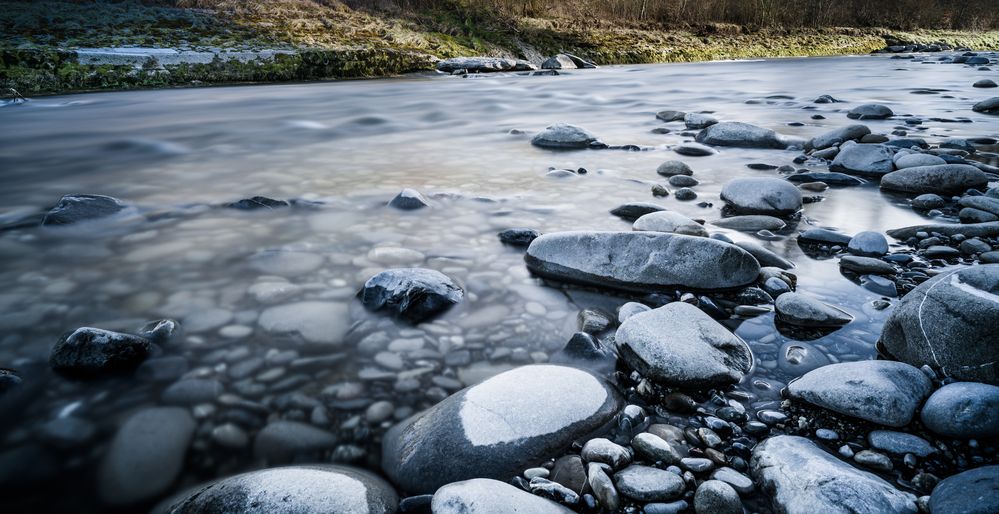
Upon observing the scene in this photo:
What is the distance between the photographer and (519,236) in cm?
296

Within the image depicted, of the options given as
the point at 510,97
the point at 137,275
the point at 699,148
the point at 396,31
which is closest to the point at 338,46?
the point at 396,31

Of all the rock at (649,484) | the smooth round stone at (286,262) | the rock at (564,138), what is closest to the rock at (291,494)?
the rock at (649,484)

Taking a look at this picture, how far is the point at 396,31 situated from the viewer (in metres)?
19.0

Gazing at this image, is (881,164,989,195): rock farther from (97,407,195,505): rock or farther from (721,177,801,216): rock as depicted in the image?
(97,407,195,505): rock

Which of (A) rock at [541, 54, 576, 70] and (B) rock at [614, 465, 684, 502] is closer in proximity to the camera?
(B) rock at [614, 465, 684, 502]

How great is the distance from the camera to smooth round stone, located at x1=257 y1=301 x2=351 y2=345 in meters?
2.05

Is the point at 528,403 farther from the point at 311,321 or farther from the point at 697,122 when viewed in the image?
the point at 697,122

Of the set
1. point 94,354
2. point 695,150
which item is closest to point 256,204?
point 94,354

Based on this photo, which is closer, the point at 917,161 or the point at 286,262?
the point at 286,262

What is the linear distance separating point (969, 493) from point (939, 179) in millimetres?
3414

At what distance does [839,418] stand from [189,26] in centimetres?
1841

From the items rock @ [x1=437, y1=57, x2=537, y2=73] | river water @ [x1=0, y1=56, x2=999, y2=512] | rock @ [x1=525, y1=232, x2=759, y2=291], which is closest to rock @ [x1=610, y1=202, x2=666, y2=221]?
river water @ [x1=0, y1=56, x2=999, y2=512]

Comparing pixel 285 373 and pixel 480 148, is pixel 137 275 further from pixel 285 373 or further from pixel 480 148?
pixel 480 148

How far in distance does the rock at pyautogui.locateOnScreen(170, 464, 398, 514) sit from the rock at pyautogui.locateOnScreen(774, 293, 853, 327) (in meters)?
1.62
